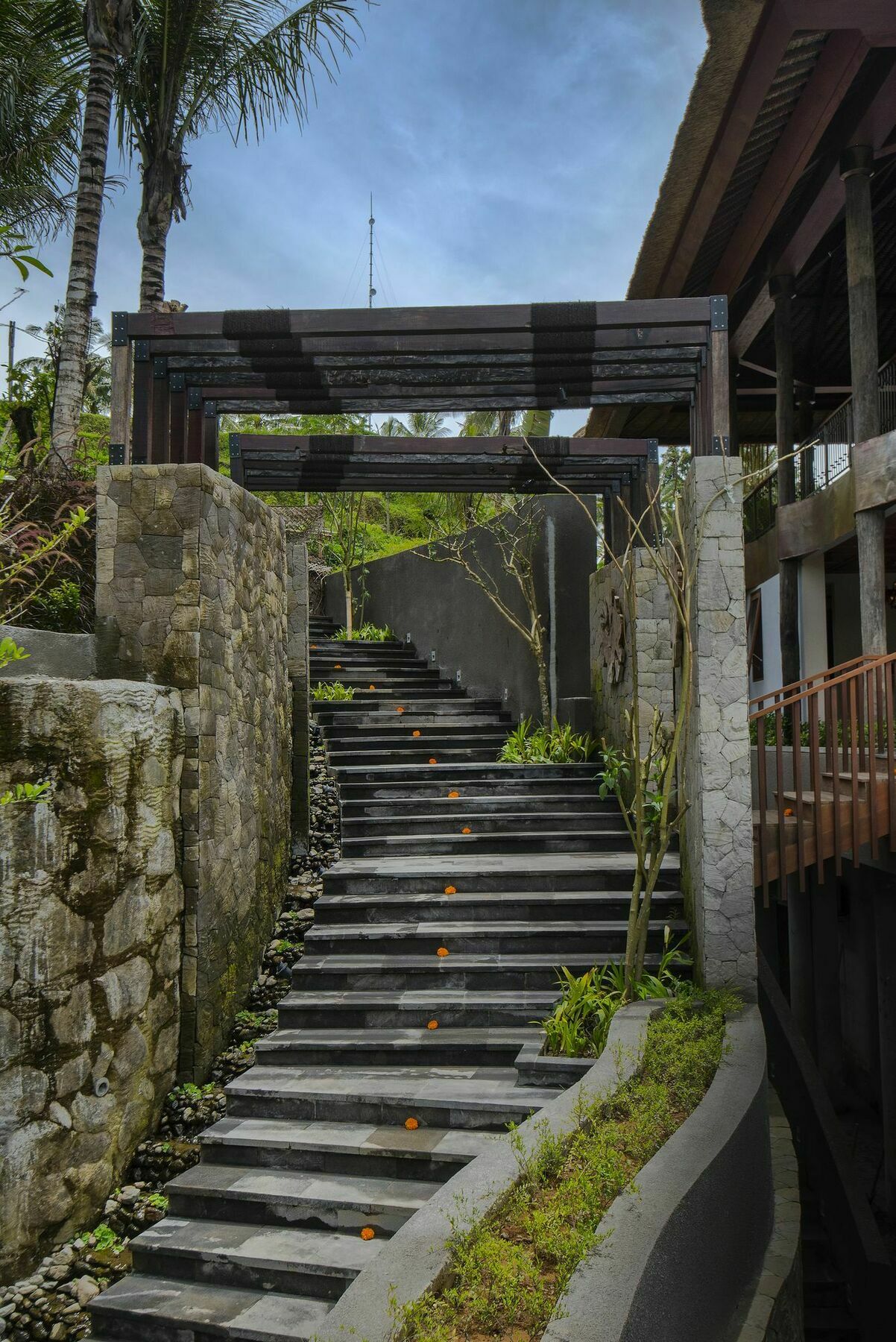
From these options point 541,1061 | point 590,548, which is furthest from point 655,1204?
point 590,548

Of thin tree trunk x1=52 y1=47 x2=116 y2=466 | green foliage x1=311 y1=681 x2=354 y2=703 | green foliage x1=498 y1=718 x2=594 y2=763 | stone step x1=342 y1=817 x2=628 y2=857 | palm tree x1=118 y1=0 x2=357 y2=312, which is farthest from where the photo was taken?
green foliage x1=311 y1=681 x2=354 y2=703

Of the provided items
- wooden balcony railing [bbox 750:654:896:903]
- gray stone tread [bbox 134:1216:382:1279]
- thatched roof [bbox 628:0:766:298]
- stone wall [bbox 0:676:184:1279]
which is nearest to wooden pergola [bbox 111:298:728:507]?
wooden balcony railing [bbox 750:654:896:903]

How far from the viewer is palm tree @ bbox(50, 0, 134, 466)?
7.86m

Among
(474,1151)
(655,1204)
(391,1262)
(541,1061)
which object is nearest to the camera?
(391,1262)

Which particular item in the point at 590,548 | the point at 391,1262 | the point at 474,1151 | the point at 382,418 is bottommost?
the point at 474,1151

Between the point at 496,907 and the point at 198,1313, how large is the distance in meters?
2.98

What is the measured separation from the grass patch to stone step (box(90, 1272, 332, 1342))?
3.43 ft

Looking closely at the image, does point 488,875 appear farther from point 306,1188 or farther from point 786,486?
point 786,486

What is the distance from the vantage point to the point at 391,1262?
2.56 metres

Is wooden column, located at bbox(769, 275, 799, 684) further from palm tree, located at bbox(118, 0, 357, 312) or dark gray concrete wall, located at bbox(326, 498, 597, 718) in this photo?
palm tree, located at bbox(118, 0, 357, 312)

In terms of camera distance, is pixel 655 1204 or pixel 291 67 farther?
pixel 291 67

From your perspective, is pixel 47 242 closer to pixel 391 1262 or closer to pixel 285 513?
pixel 285 513

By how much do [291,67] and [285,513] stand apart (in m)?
8.04

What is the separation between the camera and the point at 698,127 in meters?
7.55
